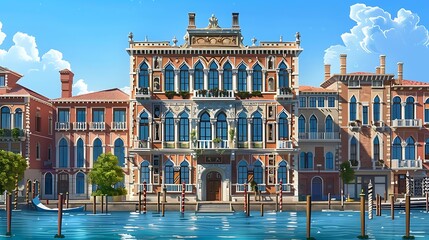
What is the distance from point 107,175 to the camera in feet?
176

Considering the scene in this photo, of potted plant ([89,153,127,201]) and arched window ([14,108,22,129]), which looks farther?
arched window ([14,108,22,129])

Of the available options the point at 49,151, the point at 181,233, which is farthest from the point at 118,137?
the point at 181,233

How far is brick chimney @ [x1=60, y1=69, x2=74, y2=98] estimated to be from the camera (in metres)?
63.2

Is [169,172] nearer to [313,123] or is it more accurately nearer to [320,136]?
[313,123]

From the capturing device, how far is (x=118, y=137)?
60344mm

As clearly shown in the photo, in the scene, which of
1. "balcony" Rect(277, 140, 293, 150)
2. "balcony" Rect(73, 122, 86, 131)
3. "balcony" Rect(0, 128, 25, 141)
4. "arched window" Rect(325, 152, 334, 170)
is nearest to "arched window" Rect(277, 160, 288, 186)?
"balcony" Rect(277, 140, 293, 150)

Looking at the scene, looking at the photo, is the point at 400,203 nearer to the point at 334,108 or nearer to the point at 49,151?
the point at 334,108

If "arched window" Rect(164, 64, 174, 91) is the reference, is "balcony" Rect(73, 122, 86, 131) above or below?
below

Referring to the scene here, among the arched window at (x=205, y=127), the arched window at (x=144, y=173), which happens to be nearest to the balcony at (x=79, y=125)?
the arched window at (x=144, y=173)

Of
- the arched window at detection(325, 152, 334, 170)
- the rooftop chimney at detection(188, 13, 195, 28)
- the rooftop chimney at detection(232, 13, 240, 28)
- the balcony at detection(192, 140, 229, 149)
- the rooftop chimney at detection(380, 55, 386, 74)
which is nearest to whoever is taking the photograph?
the balcony at detection(192, 140, 229, 149)

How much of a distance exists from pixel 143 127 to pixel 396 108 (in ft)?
62.6

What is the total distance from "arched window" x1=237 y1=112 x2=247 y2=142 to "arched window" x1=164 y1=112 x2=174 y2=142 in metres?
4.44

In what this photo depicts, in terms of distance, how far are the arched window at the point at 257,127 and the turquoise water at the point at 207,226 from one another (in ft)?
21.2

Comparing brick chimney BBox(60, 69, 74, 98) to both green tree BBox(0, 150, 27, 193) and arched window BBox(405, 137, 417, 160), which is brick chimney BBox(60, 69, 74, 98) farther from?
arched window BBox(405, 137, 417, 160)
